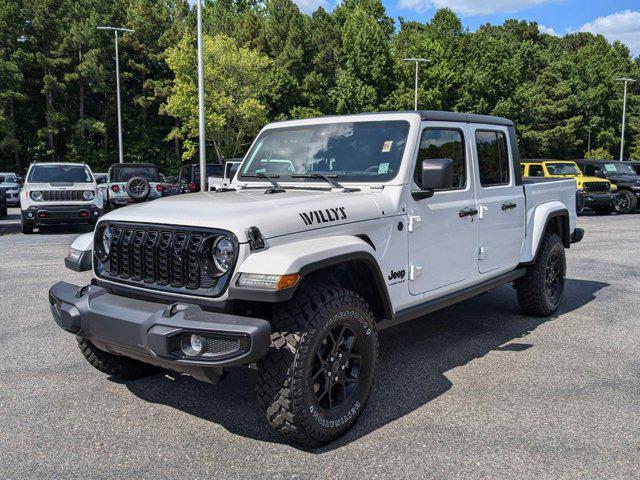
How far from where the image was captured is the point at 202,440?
3.64 m

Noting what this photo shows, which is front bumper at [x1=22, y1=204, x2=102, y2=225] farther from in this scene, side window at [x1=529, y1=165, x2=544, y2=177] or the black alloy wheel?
side window at [x1=529, y1=165, x2=544, y2=177]

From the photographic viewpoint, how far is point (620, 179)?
21.8 m

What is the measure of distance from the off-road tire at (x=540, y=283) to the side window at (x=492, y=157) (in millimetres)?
1018

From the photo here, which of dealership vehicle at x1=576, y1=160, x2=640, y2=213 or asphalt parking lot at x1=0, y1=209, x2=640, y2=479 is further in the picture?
dealership vehicle at x1=576, y1=160, x2=640, y2=213

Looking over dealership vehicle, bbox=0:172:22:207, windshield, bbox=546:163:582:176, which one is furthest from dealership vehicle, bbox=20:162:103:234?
windshield, bbox=546:163:582:176

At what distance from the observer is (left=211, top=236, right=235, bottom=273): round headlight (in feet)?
11.1

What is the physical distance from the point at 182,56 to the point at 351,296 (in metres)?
30.9

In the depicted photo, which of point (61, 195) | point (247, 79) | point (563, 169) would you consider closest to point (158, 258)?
point (61, 195)

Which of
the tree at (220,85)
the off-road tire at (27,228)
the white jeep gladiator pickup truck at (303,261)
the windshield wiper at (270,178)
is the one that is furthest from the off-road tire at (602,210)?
the windshield wiper at (270,178)

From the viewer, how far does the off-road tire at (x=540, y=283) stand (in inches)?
244

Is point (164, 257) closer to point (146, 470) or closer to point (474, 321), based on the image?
point (146, 470)

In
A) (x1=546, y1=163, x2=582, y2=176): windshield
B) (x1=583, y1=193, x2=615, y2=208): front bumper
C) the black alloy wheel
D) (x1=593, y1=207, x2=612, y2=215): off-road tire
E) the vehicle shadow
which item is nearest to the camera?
the black alloy wheel

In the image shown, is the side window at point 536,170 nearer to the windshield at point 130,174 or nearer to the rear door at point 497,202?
the windshield at point 130,174

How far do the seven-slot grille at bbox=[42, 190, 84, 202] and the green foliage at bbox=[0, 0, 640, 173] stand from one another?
18.5 m
